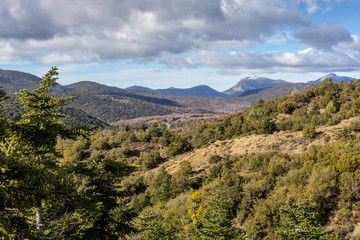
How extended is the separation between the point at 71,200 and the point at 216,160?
35.2m

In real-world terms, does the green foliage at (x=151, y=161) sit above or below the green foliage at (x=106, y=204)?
below

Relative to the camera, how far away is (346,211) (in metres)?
14.5

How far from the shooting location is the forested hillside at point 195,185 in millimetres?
5723

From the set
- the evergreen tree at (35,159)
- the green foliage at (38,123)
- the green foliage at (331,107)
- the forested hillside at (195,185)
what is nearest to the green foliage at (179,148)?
the forested hillside at (195,185)

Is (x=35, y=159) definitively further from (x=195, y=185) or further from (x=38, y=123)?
(x=195, y=185)

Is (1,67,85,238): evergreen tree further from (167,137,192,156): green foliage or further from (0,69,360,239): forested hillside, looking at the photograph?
(167,137,192,156): green foliage

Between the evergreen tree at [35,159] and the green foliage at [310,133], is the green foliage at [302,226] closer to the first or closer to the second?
the evergreen tree at [35,159]

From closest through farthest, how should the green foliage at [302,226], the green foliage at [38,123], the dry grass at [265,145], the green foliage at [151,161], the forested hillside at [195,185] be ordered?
the forested hillside at [195,185]
the green foliage at [38,123]
the green foliage at [302,226]
the dry grass at [265,145]
the green foliage at [151,161]

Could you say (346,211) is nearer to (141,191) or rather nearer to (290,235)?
(290,235)

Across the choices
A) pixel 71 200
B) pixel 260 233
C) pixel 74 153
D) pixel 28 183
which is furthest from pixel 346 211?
pixel 74 153

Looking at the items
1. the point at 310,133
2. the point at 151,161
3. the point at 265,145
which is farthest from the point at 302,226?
the point at 151,161

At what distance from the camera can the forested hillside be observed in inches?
225

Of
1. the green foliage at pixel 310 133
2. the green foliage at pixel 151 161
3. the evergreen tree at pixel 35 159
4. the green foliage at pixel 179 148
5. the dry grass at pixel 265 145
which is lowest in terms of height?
the green foliage at pixel 151 161

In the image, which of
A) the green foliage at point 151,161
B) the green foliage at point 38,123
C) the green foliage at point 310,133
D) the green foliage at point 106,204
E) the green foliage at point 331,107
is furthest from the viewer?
the green foliage at point 151,161
